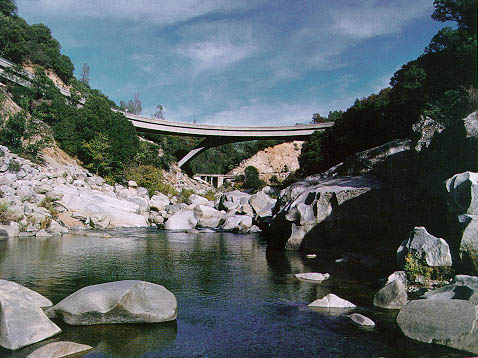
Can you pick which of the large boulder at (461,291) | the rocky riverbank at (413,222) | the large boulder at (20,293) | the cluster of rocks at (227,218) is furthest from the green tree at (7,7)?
the large boulder at (461,291)

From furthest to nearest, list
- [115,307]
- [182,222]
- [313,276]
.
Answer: [182,222] → [313,276] → [115,307]

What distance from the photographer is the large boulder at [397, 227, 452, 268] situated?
11812 millimetres

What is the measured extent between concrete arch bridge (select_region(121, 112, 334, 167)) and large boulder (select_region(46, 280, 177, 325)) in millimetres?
Result: 65202

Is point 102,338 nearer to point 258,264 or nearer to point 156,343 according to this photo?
point 156,343

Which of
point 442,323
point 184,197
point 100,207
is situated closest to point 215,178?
point 184,197

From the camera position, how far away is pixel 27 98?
1849 inches

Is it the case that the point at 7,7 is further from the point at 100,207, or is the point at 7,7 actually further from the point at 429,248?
the point at 429,248

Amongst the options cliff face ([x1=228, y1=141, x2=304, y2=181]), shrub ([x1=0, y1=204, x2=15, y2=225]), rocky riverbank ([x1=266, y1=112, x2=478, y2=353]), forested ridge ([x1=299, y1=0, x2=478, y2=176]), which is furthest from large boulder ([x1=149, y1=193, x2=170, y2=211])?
cliff face ([x1=228, y1=141, x2=304, y2=181])

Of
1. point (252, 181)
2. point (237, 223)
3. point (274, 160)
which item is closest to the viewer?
point (237, 223)

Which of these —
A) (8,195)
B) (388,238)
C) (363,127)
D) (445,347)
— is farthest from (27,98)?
(445,347)

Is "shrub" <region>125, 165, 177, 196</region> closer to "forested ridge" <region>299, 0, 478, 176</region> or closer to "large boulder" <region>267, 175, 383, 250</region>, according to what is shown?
"forested ridge" <region>299, 0, 478, 176</region>

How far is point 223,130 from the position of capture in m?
75.4

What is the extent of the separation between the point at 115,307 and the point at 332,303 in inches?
217

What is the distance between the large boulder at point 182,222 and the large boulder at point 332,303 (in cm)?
2462
